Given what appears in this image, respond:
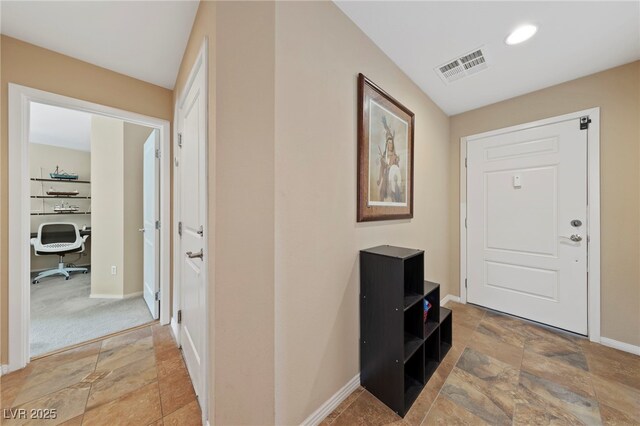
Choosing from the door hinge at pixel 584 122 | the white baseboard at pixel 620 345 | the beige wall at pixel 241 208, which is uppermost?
the door hinge at pixel 584 122

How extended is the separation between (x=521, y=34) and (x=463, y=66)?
409 millimetres

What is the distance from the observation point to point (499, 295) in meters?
2.57

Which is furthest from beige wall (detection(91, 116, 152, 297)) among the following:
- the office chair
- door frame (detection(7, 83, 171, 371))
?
the office chair

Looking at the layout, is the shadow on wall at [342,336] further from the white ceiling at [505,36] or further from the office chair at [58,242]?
the office chair at [58,242]

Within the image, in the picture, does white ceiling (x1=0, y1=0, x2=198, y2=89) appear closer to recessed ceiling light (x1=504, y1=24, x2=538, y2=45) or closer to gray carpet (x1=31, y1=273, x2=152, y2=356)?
recessed ceiling light (x1=504, y1=24, x2=538, y2=45)

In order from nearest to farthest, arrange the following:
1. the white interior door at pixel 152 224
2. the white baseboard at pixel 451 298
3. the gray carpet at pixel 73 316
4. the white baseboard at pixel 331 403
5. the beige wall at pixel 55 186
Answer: the white baseboard at pixel 331 403 < the gray carpet at pixel 73 316 < the white interior door at pixel 152 224 < the white baseboard at pixel 451 298 < the beige wall at pixel 55 186

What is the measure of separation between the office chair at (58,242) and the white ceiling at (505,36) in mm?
5478

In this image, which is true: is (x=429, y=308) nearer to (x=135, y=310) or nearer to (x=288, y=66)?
(x=288, y=66)

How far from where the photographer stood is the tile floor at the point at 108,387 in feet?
4.22

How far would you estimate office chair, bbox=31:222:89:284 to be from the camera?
3803mm

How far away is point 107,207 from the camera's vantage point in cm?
294

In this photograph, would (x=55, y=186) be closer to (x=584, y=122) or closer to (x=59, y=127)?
(x=59, y=127)

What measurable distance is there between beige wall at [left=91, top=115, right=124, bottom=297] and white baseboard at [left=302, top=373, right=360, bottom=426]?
2948mm

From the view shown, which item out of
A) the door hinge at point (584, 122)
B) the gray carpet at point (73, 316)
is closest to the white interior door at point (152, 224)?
the gray carpet at point (73, 316)
